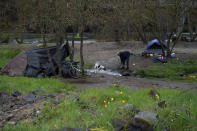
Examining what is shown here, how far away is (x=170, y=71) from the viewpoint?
14.4 m

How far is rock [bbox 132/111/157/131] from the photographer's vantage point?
4957mm

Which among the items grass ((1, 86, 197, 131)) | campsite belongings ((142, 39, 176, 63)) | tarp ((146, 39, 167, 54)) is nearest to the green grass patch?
grass ((1, 86, 197, 131))

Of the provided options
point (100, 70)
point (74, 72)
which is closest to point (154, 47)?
point (100, 70)

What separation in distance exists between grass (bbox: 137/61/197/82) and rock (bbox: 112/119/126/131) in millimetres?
8599

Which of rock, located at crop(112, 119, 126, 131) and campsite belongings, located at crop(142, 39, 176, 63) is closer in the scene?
rock, located at crop(112, 119, 126, 131)

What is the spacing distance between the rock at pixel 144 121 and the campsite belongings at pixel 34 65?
8.46 metres

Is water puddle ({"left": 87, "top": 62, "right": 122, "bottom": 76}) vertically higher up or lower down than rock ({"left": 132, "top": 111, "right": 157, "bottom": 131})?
lower down

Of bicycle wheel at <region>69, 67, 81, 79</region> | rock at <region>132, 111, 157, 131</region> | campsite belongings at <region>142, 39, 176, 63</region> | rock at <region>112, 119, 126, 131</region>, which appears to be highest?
campsite belongings at <region>142, 39, 176, 63</region>

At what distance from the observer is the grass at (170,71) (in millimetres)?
13588

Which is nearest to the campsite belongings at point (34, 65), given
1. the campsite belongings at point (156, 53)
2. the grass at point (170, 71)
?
the grass at point (170, 71)

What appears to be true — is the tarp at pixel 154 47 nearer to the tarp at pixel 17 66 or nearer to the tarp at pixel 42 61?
the tarp at pixel 42 61

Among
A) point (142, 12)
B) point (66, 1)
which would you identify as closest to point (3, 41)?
point (142, 12)

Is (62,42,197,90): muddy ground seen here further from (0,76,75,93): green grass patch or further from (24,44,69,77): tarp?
(24,44,69,77): tarp

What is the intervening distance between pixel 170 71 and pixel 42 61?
6919mm
